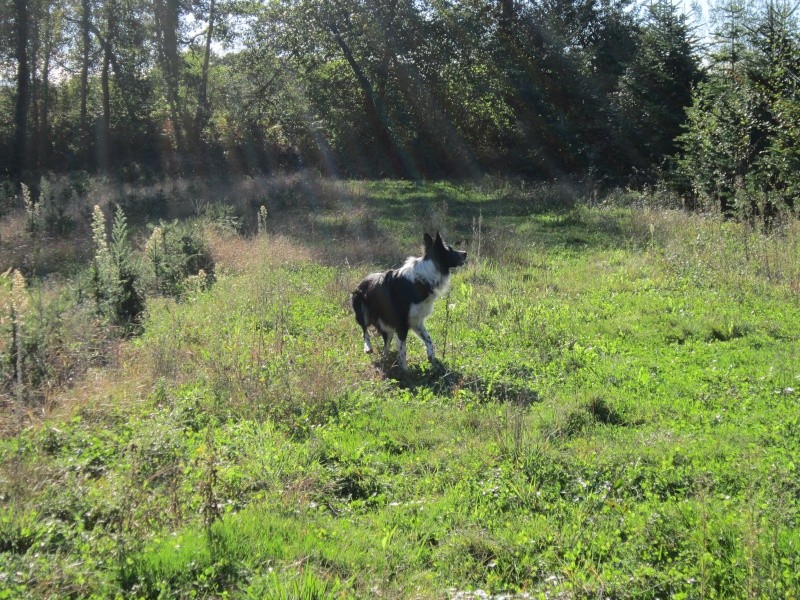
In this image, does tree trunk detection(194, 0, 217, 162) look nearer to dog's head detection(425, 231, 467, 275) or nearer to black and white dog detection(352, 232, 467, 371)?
→ black and white dog detection(352, 232, 467, 371)

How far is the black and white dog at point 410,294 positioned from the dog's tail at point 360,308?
9cm

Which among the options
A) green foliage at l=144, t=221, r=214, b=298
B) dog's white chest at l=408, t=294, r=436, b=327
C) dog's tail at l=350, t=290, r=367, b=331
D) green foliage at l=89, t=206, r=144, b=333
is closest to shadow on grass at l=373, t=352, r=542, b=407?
dog's white chest at l=408, t=294, r=436, b=327

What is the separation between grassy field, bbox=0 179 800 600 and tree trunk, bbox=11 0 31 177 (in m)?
26.0

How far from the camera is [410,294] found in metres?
9.07

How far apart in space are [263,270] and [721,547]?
8575 millimetres

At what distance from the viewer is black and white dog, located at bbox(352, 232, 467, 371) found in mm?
9031

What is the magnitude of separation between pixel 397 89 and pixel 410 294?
25.4 m

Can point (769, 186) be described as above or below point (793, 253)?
above

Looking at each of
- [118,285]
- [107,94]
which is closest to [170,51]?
[107,94]

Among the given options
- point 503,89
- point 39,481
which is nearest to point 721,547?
point 39,481

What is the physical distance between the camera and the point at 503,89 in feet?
102

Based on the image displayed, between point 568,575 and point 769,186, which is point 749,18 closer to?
point 769,186

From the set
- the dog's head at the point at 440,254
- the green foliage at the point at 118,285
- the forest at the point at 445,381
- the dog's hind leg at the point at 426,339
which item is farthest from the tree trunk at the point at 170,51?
the dog's hind leg at the point at 426,339

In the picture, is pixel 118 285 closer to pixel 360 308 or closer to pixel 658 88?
pixel 360 308
